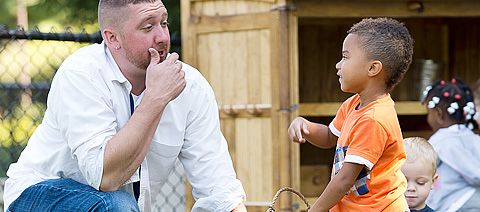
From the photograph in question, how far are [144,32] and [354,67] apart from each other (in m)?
0.73

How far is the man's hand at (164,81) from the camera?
3.20 metres

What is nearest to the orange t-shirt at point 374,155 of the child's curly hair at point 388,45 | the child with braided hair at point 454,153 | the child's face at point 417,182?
the child's curly hair at point 388,45

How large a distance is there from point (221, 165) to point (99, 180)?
0.55m

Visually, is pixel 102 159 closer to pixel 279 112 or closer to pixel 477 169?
pixel 477 169

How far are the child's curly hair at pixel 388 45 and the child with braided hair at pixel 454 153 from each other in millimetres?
1730

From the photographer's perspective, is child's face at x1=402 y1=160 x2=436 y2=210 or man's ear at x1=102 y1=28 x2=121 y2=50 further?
child's face at x1=402 y1=160 x2=436 y2=210

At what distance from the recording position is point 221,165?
357 centimetres

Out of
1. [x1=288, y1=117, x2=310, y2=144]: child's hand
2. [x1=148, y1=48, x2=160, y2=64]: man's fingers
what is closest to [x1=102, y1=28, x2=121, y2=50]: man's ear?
[x1=148, y1=48, x2=160, y2=64]: man's fingers

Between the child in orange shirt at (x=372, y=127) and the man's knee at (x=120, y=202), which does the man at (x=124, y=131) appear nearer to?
the man's knee at (x=120, y=202)

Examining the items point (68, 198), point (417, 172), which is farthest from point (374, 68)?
point (68, 198)

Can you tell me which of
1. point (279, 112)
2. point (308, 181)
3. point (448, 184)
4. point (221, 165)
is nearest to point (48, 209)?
point (221, 165)

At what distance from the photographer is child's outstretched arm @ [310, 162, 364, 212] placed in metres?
3.18

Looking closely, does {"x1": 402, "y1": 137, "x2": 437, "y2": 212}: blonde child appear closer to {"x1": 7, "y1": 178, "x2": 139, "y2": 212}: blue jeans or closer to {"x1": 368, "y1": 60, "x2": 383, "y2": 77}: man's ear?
{"x1": 368, "y1": 60, "x2": 383, "y2": 77}: man's ear

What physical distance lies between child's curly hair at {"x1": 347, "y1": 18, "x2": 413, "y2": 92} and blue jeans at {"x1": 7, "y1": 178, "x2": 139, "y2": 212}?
0.96m
